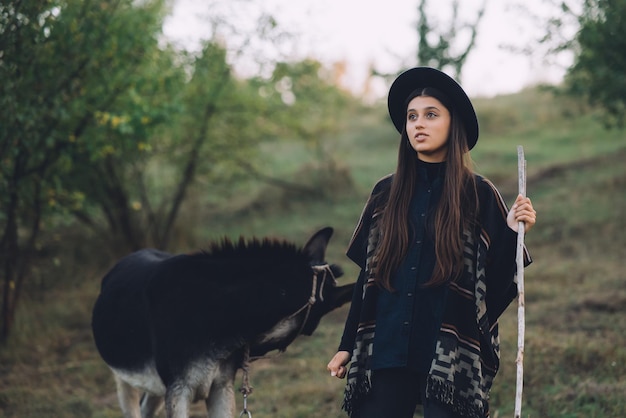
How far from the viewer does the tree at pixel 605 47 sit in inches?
366

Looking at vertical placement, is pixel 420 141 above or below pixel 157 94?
below

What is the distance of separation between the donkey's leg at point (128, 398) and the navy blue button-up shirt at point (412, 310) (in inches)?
124

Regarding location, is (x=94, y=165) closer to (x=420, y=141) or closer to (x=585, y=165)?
(x=420, y=141)

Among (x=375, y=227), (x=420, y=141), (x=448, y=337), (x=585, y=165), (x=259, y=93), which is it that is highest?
(x=585, y=165)

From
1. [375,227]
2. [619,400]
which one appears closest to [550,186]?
[619,400]

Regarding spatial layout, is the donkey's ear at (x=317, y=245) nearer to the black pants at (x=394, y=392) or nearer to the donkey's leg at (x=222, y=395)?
the donkey's leg at (x=222, y=395)

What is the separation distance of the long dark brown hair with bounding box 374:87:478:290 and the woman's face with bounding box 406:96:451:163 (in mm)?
31

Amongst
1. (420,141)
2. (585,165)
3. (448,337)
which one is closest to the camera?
(448,337)

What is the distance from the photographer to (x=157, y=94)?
443 inches

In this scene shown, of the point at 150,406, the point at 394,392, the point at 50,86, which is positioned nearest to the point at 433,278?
the point at 394,392

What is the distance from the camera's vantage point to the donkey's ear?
4895 millimetres

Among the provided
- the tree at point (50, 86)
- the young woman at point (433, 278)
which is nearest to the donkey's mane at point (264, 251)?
the young woman at point (433, 278)

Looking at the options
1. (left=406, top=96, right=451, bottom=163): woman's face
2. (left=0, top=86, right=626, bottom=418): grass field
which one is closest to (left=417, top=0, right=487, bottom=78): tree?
(left=0, top=86, right=626, bottom=418): grass field

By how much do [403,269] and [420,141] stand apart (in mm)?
573
